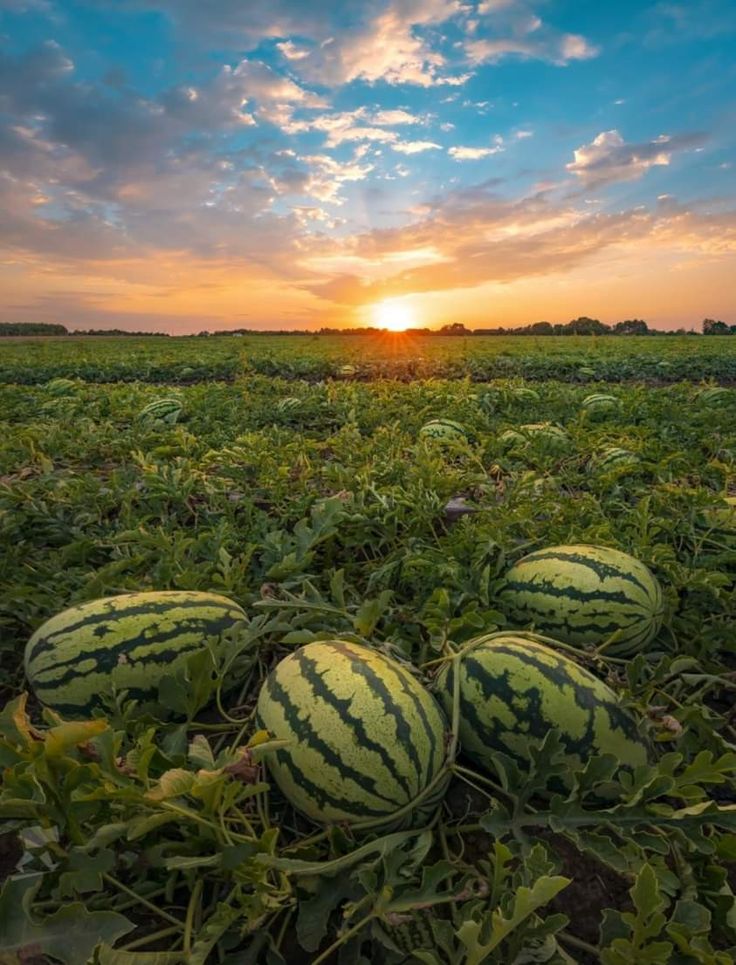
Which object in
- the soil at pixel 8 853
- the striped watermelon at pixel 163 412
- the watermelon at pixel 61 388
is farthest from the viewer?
the watermelon at pixel 61 388

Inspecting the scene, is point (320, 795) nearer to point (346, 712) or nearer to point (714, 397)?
point (346, 712)

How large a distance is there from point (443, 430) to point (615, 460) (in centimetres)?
146

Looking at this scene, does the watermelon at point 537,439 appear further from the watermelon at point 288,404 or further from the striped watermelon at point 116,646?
the striped watermelon at point 116,646

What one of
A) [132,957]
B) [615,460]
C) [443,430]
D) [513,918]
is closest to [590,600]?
[513,918]

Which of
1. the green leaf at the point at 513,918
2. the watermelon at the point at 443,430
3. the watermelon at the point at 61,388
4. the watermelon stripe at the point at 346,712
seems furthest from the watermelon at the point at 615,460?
the watermelon at the point at 61,388

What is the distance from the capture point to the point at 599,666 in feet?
6.50

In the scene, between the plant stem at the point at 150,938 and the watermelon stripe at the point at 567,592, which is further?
the watermelon stripe at the point at 567,592

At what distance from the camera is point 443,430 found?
5012 mm

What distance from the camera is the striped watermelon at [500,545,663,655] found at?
218 cm

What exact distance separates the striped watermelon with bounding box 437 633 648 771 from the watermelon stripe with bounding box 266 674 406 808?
12.8 inches

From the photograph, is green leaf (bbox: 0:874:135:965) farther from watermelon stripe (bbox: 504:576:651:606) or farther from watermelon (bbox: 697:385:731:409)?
watermelon (bbox: 697:385:731:409)

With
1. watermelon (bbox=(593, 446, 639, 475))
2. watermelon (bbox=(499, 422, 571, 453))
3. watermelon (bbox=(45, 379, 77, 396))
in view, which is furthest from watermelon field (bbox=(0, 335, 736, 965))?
watermelon (bbox=(45, 379, 77, 396))

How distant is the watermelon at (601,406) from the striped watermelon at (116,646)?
4710mm

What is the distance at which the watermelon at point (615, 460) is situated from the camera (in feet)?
12.2
